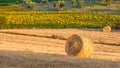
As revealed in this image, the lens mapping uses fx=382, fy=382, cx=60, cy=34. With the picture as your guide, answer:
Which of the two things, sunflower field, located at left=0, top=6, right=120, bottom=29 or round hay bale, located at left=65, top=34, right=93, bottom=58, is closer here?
round hay bale, located at left=65, top=34, right=93, bottom=58

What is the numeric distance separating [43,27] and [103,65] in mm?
48815

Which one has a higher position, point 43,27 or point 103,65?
point 103,65

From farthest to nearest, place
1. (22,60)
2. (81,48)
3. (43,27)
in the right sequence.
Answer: (43,27) → (81,48) → (22,60)

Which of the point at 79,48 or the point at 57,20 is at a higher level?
the point at 79,48

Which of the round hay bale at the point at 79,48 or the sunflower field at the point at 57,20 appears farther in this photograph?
the sunflower field at the point at 57,20

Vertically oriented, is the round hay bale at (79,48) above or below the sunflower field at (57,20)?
above

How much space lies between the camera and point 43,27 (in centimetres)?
6406

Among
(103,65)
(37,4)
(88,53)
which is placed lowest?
(37,4)

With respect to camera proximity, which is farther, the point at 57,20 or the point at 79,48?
the point at 57,20

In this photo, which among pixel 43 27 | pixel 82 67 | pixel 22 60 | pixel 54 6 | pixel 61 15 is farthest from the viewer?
pixel 54 6

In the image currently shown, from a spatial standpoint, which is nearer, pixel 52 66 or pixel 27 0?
pixel 52 66

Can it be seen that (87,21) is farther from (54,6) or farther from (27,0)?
(27,0)

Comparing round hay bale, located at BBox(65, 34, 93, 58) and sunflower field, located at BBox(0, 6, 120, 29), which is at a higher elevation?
round hay bale, located at BBox(65, 34, 93, 58)

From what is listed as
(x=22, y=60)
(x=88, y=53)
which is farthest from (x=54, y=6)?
(x=22, y=60)
